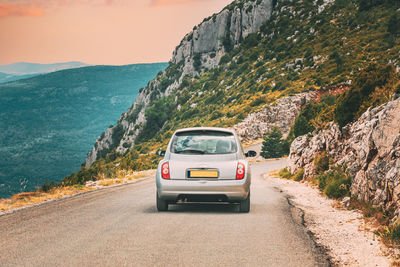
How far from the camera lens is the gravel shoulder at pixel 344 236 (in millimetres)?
5691

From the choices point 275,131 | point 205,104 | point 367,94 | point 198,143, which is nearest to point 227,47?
point 205,104

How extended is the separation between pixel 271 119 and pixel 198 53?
2687 inches

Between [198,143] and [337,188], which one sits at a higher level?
[198,143]

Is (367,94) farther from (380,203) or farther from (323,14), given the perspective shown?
(323,14)

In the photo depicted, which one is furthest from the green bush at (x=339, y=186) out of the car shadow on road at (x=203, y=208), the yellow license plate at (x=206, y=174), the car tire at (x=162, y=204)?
the car tire at (x=162, y=204)

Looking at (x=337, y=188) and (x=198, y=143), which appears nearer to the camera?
(x=198, y=143)

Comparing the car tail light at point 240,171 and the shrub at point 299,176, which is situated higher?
the car tail light at point 240,171

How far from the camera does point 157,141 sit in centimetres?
9288

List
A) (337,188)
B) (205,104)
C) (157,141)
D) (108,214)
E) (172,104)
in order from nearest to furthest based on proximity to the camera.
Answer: (108,214), (337,188), (157,141), (205,104), (172,104)

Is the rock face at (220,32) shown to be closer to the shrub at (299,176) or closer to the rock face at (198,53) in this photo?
the rock face at (198,53)

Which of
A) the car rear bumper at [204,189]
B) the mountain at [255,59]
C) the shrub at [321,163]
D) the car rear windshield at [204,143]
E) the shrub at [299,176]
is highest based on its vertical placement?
the mountain at [255,59]

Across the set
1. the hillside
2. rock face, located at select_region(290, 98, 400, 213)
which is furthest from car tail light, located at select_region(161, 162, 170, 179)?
the hillside

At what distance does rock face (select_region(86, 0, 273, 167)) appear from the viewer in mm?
117000

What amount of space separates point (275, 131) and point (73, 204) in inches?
Result: 1874
